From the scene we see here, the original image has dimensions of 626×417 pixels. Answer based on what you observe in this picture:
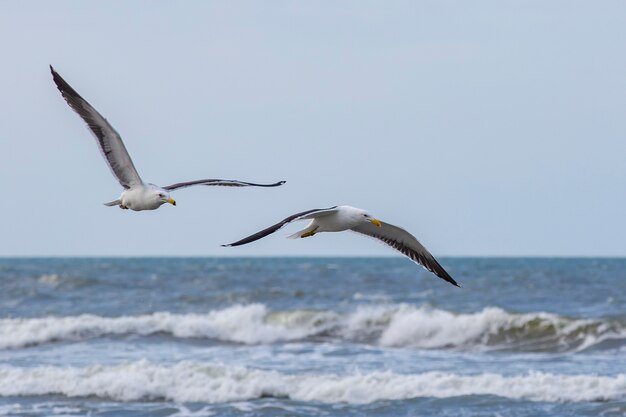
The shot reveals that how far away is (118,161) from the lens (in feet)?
29.0

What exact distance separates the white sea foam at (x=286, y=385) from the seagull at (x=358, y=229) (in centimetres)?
420

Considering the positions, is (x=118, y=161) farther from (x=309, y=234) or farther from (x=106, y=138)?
(x=309, y=234)

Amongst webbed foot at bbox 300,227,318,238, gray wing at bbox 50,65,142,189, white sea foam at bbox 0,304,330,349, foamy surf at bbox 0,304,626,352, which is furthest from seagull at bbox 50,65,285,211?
white sea foam at bbox 0,304,330,349

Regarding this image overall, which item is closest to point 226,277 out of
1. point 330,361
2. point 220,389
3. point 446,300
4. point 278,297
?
point 278,297

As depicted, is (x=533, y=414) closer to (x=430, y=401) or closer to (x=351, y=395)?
(x=430, y=401)

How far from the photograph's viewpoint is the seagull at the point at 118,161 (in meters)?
8.57

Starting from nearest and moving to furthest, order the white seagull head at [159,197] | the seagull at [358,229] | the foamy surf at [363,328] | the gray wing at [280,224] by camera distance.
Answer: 1. the gray wing at [280,224]
2. the seagull at [358,229]
3. the white seagull head at [159,197]
4. the foamy surf at [363,328]

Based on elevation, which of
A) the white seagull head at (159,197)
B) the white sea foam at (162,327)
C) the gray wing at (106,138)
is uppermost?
the gray wing at (106,138)

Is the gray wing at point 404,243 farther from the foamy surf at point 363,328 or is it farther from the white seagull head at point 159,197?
the foamy surf at point 363,328

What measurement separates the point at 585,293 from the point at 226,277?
1306 centimetres

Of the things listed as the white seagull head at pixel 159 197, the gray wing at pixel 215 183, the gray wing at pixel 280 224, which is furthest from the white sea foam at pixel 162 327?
the gray wing at pixel 280 224

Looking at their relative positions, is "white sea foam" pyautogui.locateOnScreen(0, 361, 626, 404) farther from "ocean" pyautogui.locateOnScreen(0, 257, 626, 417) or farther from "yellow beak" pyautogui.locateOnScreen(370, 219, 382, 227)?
"yellow beak" pyautogui.locateOnScreen(370, 219, 382, 227)

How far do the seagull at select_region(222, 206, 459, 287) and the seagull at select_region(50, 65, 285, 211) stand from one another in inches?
17.9

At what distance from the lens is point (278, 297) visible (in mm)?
27938
